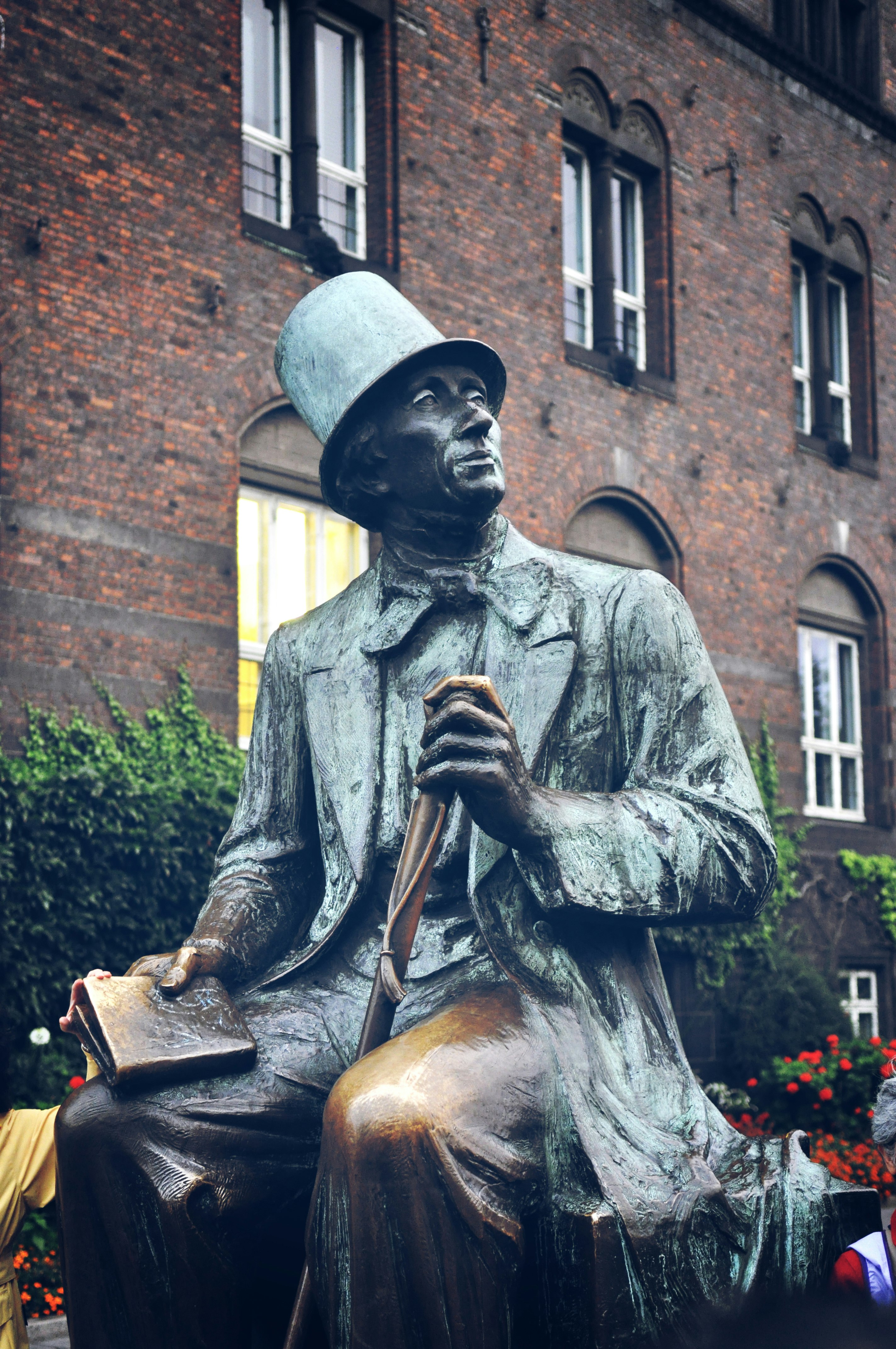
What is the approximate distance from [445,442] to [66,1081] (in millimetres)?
7416

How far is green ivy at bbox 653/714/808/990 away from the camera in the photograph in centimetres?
1516

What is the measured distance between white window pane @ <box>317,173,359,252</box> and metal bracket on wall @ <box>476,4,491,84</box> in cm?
187

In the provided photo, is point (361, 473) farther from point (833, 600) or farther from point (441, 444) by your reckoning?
point (833, 600)

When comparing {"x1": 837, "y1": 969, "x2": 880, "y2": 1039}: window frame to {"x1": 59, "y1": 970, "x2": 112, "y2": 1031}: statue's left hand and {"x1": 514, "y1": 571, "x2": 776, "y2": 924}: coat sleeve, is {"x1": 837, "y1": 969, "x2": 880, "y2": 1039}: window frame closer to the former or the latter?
{"x1": 514, "y1": 571, "x2": 776, "y2": 924}: coat sleeve

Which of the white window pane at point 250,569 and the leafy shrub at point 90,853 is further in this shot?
the white window pane at point 250,569

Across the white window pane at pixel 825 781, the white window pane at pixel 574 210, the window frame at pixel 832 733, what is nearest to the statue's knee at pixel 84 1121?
the white window pane at pixel 574 210

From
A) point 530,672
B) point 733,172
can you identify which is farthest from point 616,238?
point 530,672

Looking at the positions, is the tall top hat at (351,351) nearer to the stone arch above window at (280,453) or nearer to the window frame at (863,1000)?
the stone arch above window at (280,453)

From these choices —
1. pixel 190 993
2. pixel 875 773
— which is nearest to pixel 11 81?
pixel 190 993

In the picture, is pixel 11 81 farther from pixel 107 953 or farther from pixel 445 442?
pixel 445 442

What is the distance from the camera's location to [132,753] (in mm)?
11047

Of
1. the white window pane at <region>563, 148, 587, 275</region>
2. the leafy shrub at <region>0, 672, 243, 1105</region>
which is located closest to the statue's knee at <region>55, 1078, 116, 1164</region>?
the leafy shrub at <region>0, 672, 243, 1105</region>

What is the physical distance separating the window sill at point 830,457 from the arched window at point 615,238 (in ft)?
8.74

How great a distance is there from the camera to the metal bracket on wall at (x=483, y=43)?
14641mm
